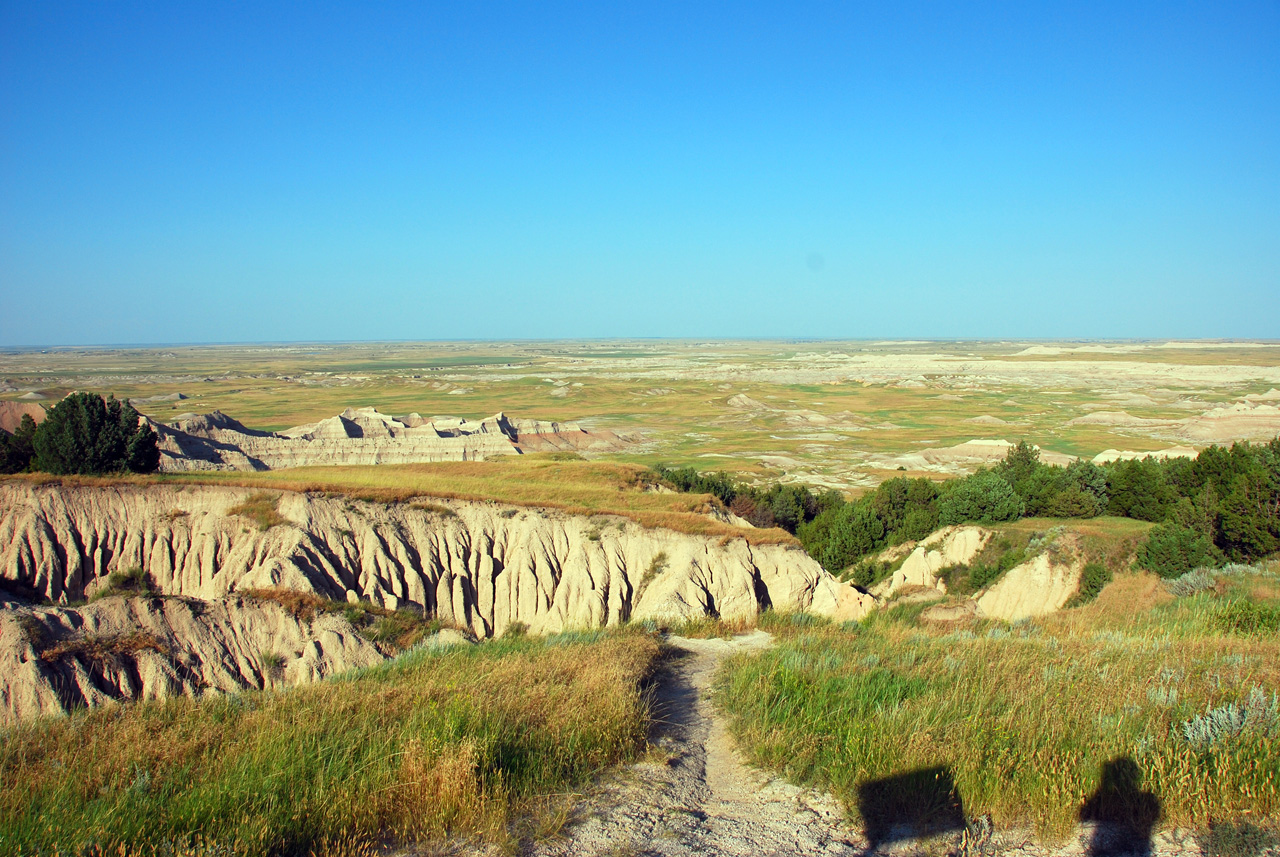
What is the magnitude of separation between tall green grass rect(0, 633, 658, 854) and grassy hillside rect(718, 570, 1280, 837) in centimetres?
174

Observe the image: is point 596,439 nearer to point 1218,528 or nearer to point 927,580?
point 927,580

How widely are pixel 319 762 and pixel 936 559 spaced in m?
31.9

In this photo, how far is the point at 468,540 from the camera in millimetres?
27828

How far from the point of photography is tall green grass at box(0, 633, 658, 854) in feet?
17.0

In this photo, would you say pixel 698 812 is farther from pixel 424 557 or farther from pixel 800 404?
pixel 800 404

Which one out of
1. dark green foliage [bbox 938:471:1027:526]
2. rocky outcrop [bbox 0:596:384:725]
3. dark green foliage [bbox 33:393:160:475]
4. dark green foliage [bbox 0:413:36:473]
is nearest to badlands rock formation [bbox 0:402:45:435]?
dark green foliage [bbox 0:413:36:473]

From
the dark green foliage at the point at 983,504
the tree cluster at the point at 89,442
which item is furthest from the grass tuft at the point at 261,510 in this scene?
the dark green foliage at the point at 983,504

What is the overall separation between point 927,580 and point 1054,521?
265 inches

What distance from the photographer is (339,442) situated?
210ft

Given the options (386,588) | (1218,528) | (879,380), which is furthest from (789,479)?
(879,380)

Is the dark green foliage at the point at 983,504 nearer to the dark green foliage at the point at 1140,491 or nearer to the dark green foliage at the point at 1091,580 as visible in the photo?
the dark green foliage at the point at 1140,491

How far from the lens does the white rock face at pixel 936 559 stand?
32.9 m

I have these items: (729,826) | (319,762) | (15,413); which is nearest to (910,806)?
(729,826)

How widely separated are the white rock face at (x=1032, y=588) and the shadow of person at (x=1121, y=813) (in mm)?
24227
